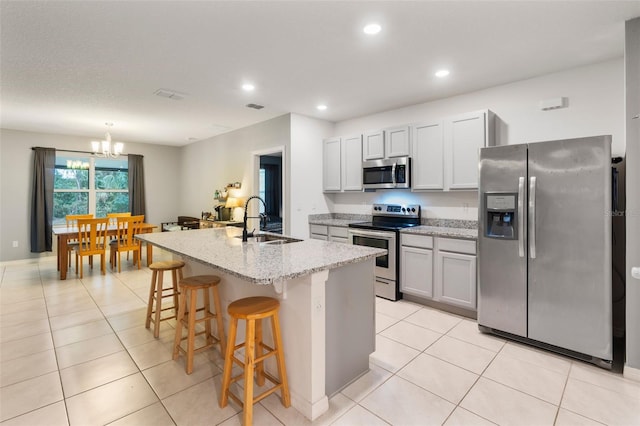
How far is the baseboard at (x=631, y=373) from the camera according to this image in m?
2.25

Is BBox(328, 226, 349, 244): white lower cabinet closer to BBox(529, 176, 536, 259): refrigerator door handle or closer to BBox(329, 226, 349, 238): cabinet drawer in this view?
BBox(329, 226, 349, 238): cabinet drawer

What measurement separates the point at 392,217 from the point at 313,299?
2975 millimetres

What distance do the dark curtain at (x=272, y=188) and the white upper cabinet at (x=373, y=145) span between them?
399 centimetres

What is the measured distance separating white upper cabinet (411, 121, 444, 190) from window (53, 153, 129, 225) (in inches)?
270

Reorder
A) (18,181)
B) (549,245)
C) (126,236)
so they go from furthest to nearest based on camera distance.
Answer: (18,181) < (126,236) < (549,245)

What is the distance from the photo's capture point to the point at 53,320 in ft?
11.0

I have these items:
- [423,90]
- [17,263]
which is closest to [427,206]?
[423,90]

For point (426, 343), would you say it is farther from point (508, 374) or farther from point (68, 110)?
point (68, 110)

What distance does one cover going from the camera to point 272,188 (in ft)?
26.8

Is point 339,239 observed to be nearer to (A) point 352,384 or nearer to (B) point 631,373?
(A) point 352,384

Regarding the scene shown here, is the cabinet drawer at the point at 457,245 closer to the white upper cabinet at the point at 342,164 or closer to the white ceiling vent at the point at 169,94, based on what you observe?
the white upper cabinet at the point at 342,164

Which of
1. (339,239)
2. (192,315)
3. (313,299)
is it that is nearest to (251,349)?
(313,299)

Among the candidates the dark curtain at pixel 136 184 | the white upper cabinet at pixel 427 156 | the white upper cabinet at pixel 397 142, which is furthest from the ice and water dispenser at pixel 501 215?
the dark curtain at pixel 136 184

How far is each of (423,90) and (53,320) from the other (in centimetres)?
488
